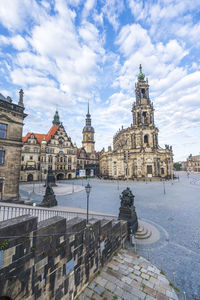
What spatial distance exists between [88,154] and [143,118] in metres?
31.2

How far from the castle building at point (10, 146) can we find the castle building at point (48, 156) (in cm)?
2301

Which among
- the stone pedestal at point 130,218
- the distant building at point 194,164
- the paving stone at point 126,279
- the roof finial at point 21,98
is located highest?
the roof finial at point 21,98

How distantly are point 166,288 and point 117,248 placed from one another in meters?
3.06

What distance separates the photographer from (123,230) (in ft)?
27.1

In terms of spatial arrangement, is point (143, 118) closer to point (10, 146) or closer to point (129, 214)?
point (10, 146)

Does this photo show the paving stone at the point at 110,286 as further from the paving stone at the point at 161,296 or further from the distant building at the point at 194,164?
the distant building at the point at 194,164

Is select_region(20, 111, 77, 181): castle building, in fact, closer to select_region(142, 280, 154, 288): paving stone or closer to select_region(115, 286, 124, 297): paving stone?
select_region(115, 286, 124, 297): paving stone

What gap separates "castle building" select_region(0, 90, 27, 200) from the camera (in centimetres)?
1598

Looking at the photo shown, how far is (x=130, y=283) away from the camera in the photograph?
5.17 m

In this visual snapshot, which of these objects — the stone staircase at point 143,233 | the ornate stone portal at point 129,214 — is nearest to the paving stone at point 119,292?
the ornate stone portal at point 129,214

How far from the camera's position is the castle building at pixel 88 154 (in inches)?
2404

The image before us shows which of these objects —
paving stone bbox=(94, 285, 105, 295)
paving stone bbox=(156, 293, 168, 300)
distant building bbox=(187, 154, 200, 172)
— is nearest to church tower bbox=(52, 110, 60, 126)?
paving stone bbox=(94, 285, 105, 295)

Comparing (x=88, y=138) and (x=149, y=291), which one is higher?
(x=88, y=138)

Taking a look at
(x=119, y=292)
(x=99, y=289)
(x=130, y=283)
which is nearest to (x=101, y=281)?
(x=99, y=289)
